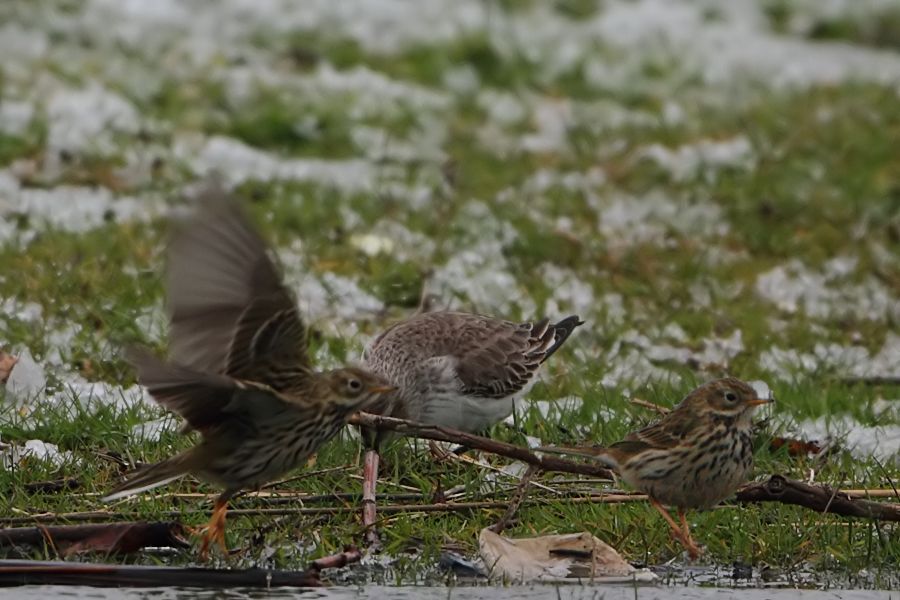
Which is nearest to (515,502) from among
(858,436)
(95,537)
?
(95,537)

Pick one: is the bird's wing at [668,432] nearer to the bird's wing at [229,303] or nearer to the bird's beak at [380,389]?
the bird's beak at [380,389]

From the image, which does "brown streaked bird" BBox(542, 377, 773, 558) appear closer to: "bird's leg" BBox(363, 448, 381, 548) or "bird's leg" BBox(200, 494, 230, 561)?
"bird's leg" BBox(363, 448, 381, 548)

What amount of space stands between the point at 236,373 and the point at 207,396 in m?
0.19

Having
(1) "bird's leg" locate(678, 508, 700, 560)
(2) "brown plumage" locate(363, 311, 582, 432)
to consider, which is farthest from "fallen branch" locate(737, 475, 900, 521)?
(2) "brown plumage" locate(363, 311, 582, 432)

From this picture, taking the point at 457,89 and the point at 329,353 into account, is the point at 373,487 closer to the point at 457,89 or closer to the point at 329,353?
the point at 329,353

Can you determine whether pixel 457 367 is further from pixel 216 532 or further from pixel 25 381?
pixel 216 532

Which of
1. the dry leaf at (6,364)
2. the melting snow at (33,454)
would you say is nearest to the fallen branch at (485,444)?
the melting snow at (33,454)

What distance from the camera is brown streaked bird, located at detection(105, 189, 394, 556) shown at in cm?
564

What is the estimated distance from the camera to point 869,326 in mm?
10773

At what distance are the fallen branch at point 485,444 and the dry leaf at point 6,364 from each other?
6.59ft

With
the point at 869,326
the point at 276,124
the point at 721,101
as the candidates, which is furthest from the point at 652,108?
the point at 869,326

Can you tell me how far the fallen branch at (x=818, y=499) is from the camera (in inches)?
242

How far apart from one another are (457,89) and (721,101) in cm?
246

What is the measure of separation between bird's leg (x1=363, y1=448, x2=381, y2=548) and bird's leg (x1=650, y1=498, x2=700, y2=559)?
1.06 metres
